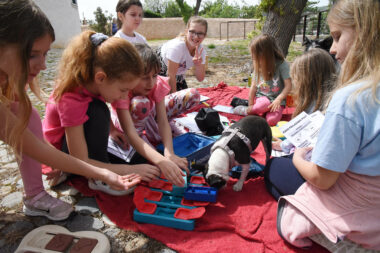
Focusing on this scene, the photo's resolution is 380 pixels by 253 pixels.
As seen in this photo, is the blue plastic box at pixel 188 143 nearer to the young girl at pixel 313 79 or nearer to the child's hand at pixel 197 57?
the young girl at pixel 313 79

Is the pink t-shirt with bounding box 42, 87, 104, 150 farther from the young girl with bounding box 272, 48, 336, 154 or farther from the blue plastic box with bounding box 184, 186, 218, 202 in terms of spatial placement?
the young girl with bounding box 272, 48, 336, 154

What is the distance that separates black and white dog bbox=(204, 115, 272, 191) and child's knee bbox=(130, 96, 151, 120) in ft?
2.48

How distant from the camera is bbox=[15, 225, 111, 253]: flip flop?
1236 millimetres

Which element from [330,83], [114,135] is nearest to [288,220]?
[330,83]

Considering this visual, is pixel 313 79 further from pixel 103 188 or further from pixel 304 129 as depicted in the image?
pixel 103 188

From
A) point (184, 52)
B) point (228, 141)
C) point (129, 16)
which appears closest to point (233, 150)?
point (228, 141)

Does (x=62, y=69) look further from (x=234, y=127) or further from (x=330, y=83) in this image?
(x=330, y=83)

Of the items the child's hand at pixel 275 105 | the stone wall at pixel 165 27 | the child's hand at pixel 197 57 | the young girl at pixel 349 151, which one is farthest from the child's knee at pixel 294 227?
the stone wall at pixel 165 27

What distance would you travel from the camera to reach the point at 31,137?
122cm

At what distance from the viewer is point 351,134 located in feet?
3.47

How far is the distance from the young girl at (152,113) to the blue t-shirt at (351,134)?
789 mm

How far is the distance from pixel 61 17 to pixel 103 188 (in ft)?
41.6

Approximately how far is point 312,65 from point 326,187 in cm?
118

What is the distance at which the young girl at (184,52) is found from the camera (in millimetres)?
3160
